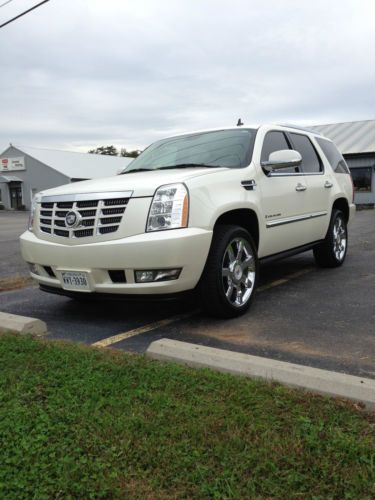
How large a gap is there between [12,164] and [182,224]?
Result: 137 ft

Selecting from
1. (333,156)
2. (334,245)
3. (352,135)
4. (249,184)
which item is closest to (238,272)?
(249,184)

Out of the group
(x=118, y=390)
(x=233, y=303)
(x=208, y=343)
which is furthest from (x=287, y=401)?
(x=233, y=303)

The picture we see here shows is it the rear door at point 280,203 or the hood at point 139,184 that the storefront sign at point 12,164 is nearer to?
the rear door at point 280,203

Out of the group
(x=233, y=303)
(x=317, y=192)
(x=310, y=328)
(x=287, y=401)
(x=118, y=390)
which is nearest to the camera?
(x=287, y=401)

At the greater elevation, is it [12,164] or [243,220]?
[12,164]

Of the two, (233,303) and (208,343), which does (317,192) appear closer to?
(233,303)

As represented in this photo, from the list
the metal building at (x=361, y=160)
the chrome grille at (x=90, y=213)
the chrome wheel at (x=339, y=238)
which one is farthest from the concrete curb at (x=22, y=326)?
the metal building at (x=361, y=160)

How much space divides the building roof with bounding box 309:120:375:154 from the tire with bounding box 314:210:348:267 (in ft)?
62.4

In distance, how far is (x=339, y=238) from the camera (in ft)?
22.9

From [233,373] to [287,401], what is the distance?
456 mm

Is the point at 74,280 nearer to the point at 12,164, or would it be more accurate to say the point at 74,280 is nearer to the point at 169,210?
the point at 169,210

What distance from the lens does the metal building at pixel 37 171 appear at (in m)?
40.0

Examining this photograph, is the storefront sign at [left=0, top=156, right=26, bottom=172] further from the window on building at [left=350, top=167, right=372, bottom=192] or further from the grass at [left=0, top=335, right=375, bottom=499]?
the grass at [left=0, top=335, right=375, bottom=499]

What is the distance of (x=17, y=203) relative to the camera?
4341 cm
